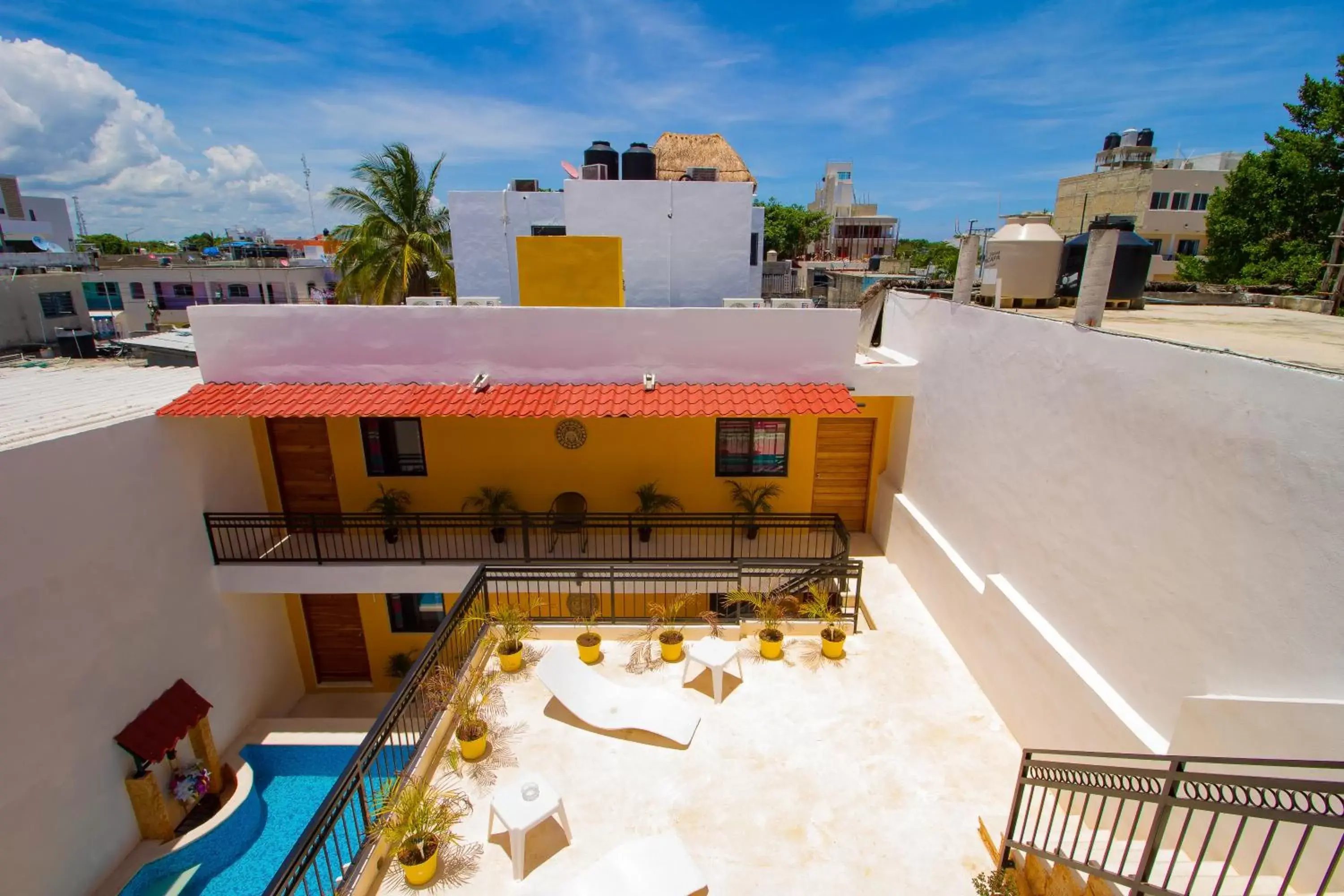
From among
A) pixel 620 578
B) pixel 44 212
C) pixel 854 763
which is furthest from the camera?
pixel 44 212

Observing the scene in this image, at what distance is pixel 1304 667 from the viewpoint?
180 inches

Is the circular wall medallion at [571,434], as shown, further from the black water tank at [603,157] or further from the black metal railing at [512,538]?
the black water tank at [603,157]

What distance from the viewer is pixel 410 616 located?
13.5 meters

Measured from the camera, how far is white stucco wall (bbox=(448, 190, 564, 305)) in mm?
18016

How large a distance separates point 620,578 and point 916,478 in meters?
6.30

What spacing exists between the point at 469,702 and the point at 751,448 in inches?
291

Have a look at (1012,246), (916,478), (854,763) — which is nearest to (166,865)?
(854,763)

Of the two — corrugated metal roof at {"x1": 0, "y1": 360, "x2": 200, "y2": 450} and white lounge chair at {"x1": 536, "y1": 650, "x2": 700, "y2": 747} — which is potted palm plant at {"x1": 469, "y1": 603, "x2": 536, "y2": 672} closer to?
white lounge chair at {"x1": 536, "y1": 650, "x2": 700, "y2": 747}

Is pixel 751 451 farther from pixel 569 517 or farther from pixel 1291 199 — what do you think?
pixel 1291 199

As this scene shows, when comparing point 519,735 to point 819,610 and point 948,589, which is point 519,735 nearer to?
point 819,610

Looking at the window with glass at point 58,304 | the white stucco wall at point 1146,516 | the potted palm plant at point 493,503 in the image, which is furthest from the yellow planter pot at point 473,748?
the window with glass at point 58,304

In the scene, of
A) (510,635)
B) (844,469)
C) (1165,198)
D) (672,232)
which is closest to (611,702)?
(510,635)

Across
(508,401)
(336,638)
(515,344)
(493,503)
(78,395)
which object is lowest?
(336,638)

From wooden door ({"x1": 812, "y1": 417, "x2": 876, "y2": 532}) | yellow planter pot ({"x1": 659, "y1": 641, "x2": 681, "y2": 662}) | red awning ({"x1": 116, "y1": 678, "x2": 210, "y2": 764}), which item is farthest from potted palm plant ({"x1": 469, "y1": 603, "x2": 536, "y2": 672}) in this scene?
wooden door ({"x1": 812, "y1": 417, "x2": 876, "y2": 532})
